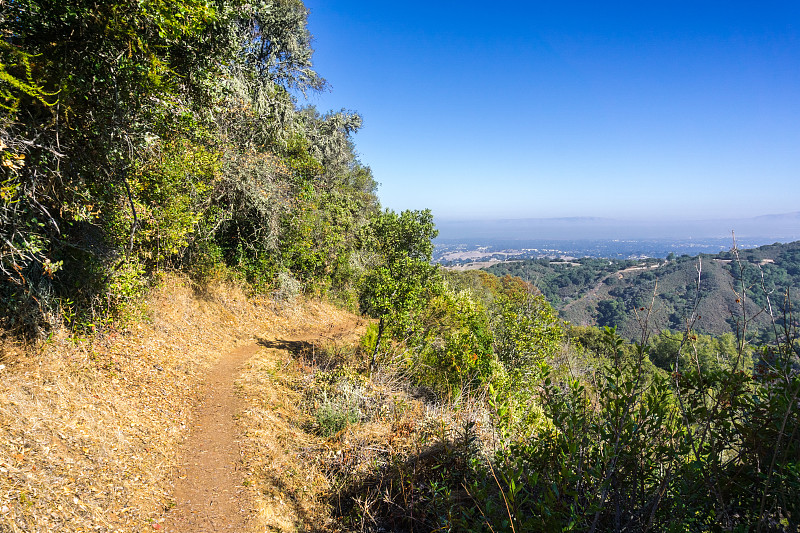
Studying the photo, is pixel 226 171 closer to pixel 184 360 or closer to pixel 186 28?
pixel 184 360

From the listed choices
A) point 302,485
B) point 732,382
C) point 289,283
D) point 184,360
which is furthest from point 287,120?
point 732,382

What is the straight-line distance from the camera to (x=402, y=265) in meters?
8.57

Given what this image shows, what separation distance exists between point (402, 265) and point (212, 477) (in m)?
5.39

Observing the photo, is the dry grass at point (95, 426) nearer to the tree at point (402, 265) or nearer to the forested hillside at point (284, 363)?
the forested hillside at point (284, 363)

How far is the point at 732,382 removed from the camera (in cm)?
254

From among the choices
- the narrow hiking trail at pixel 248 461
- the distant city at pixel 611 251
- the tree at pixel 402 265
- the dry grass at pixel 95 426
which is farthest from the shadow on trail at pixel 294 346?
the distant city at pixel 611 251

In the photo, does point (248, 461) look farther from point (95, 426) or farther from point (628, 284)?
point (628, 284)

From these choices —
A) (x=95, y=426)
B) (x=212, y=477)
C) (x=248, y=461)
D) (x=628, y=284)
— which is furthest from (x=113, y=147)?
(x=628, y=284)

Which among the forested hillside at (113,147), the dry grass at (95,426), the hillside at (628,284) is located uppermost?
the forested hillside at (113,147)

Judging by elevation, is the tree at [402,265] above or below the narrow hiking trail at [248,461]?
above

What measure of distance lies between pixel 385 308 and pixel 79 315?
19.8ft

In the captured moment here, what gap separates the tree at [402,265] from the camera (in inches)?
336

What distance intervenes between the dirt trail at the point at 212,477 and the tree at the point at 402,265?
3.99 meters

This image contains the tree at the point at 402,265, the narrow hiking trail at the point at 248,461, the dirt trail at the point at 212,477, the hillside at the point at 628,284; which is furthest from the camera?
the hillside at the point at 628,284
